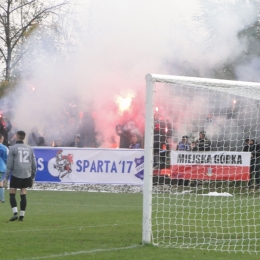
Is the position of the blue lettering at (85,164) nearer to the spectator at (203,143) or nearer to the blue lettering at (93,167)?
the blue lettering at (93,167)

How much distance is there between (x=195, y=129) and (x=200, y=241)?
27.9ft

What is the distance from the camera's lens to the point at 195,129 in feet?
64.4

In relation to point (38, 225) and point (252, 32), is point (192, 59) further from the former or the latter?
point (38, 225)

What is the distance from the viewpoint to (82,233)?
12031mm

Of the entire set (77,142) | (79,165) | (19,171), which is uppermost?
(77,142)

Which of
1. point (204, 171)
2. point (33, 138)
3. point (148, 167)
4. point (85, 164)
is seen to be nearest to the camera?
point (148, 167)

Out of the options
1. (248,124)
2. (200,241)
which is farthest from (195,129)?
(200,241)

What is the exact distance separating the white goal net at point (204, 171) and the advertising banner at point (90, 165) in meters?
2.28

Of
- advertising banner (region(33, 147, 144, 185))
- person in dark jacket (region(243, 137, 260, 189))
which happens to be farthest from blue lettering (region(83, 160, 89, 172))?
person in dark jacket (region(243, 137, 260, 189))

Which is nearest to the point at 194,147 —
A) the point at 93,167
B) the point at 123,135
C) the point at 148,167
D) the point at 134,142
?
the point at 93,167

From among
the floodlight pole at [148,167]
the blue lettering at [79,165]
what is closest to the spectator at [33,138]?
the blue lettering at [79,165]

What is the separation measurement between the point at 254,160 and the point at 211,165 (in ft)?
5.16

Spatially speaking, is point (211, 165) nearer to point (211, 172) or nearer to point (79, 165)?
point (211, 172)

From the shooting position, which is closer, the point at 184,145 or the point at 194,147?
the point at 184,145
